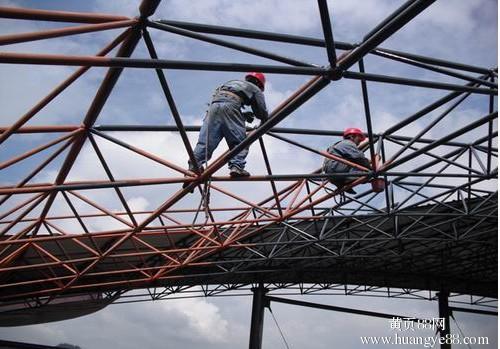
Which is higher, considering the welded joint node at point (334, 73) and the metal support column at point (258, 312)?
the metal support column at point (258, 312)

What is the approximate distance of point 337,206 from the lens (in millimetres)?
14805

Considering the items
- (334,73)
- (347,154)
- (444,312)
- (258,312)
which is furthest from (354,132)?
(444,312)

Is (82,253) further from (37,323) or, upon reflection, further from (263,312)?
(263,312)

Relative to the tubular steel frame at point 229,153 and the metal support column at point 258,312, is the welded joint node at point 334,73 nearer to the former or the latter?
the tubular steel frame at point 229,153


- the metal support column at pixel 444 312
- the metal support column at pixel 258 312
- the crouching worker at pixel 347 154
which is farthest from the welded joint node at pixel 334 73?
the metal support column at pixel 444 312

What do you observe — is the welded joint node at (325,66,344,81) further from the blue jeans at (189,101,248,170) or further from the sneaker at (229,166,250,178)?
the sneaker at (229,166,250,178)

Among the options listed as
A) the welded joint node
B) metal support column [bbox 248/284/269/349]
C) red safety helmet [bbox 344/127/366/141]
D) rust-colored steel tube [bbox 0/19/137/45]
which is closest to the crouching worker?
red safety helmet [bbox 344/127/366/141]

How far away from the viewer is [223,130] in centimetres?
838

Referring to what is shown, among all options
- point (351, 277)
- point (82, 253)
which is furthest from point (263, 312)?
point (82, 253)

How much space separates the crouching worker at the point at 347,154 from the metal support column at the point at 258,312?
45.5 feet

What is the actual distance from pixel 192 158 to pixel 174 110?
1.39m

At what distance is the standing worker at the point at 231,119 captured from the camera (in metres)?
8.26

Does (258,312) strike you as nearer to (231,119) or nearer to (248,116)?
(248,116)

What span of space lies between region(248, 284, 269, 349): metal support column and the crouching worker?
45.5 feet
